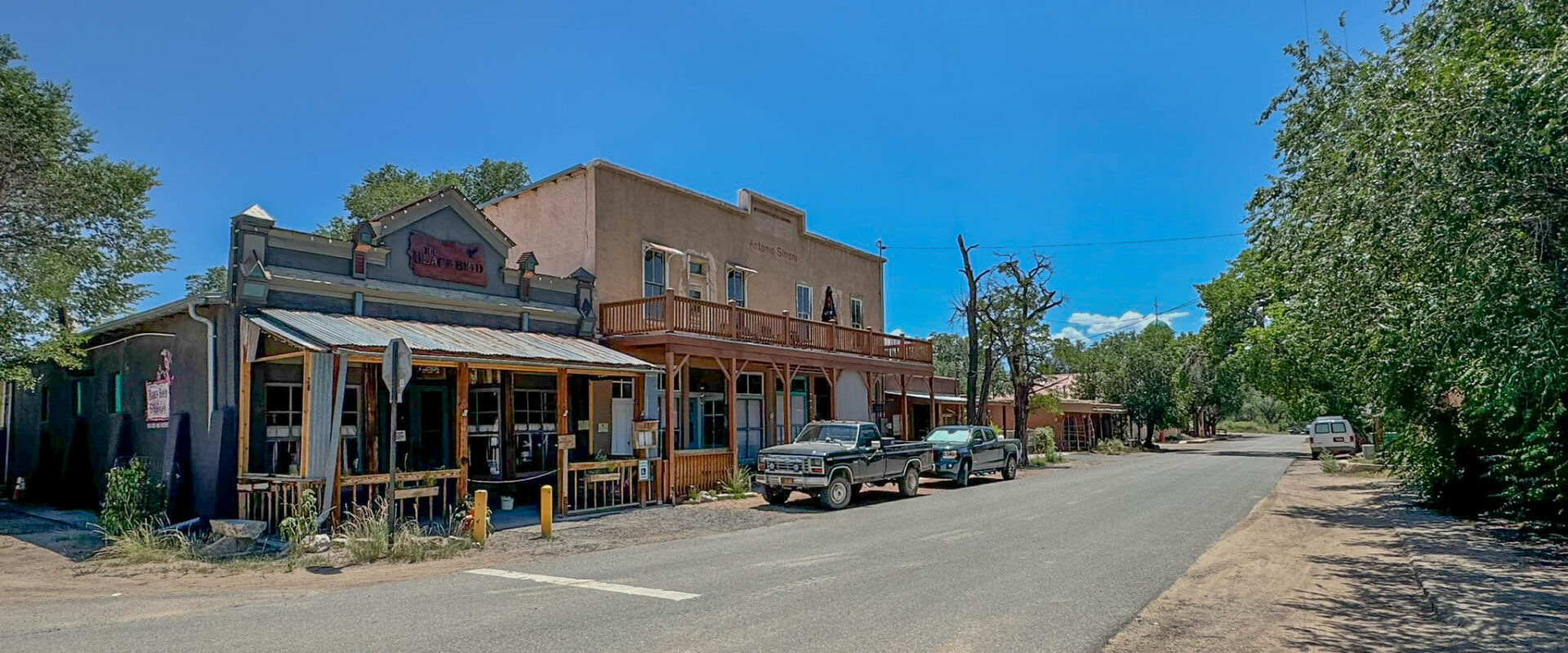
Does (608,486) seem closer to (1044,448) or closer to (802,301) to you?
(802,301)

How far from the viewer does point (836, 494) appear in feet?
57.6

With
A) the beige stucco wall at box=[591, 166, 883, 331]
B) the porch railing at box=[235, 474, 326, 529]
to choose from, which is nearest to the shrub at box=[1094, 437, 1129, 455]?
the beige stucco wall at box=[591, 166, 883, 331]

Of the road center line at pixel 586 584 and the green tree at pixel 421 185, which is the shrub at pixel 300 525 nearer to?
the road center line at pixel 586 584

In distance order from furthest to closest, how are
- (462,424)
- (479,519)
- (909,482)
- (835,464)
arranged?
1. (909,482)
2. (835,464)
3. (462,424)
4. (479,519)

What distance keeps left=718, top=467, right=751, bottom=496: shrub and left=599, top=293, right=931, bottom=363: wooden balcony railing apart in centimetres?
301

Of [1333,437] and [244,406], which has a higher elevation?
[244,406]

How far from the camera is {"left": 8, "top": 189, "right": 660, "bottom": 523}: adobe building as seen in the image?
44.5 feet

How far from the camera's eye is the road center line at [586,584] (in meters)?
8.62

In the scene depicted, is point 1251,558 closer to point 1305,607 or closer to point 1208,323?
point 1305,607

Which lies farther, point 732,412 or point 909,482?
point 732,412

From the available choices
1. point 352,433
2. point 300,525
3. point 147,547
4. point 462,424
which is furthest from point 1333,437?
point 147,547

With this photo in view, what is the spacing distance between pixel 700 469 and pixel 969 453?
23.8ft

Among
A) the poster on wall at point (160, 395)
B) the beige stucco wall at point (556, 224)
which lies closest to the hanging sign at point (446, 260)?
the beige stucco wall at point (556, 224)

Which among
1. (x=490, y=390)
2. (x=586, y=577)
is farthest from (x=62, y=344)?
(x=586, y=577)
